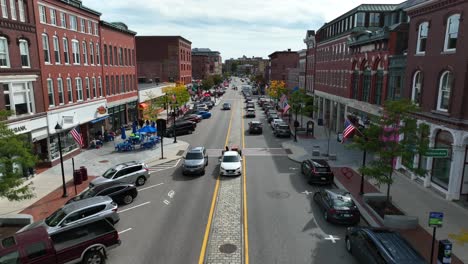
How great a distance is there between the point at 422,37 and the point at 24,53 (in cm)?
2992

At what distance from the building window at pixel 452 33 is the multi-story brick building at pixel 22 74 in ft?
94.3

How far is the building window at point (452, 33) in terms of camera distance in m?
18.8

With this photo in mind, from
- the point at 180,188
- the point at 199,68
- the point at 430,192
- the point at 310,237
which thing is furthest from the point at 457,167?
the point at 199,68

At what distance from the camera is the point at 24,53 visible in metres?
24.4

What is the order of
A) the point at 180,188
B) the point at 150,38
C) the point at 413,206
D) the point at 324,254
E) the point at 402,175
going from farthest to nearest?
the point at 150,38
the point at 402,175
the point at 180,188
the point at 413,206
the point at 324,254

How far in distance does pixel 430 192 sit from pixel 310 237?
11120 millimetres

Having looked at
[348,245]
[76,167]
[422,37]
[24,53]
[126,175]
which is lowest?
[76,167]

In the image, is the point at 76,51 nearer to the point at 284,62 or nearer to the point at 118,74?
the point at 118,74

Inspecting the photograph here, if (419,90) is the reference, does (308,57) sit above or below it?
above

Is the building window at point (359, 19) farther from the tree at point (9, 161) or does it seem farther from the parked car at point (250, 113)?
the tree at point (9, 161)

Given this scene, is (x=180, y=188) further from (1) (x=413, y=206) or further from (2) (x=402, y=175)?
(2) (x=402, y=175)

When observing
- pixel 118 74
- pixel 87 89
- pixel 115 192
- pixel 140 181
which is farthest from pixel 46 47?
pixel 115 192

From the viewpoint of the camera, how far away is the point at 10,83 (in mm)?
22719

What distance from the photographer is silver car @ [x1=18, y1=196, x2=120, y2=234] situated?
45.7 feet
